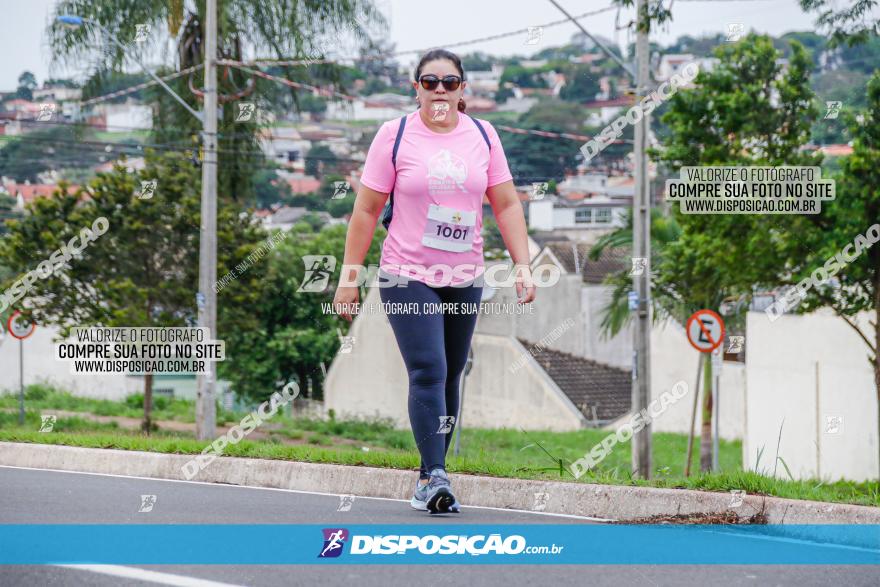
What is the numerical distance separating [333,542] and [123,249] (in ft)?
73.3

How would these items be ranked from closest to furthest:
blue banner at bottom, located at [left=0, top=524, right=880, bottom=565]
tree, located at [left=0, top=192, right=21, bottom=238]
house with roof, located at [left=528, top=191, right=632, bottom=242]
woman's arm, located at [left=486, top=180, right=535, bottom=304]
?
blue banner at bottom, located at [left=0, top=524, right=880, bottom=565]
woman's arm, located at [left=486, top=180, right=535, bottom=304]
tree, located at [left=0, top=192, right=21, bottom=238]
house with roof, located at [left=528, top=191, right=632, bottom=242]

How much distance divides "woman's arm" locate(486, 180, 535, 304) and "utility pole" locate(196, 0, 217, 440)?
691 inches

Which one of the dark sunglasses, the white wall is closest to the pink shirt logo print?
the dark sunglasses

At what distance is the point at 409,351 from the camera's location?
5527mm

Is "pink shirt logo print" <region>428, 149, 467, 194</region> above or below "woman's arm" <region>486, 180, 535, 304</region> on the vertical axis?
above

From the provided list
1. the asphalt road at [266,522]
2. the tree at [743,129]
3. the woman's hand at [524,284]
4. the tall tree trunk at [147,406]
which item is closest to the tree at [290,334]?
the tall tree trunk at [147,406]

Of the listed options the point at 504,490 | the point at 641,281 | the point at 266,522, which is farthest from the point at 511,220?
the point at 641,281

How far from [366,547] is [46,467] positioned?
5031 mm

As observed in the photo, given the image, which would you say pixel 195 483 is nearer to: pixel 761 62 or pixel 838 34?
pixel 838 34

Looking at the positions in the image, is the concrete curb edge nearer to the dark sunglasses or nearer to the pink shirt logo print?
the pink shirt logo print

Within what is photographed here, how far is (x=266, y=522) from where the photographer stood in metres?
5.15

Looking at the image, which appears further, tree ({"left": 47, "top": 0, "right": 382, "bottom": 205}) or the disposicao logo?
tree ({"left": 47, "top": 0, "right": 382, "bottom": 205})

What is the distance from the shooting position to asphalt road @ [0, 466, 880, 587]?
3990mm

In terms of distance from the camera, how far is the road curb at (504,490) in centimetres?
545
